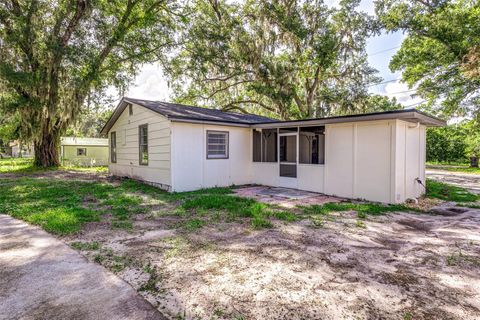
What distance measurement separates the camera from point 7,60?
12000 millimetres

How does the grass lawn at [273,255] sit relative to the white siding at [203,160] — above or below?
below

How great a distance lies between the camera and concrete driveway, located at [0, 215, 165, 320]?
2.27m

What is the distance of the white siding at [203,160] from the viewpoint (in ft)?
28.1

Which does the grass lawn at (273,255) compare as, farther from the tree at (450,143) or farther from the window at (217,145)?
the tree at (450,143)

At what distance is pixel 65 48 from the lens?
11711mm

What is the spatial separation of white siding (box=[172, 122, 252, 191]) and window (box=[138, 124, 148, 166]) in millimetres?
2168

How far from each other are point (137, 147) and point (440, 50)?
16555 mm

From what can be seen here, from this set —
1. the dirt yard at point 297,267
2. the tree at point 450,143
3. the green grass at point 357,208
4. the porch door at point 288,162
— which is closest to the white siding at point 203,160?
the porch door at point 288,162

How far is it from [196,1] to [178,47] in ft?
8.78

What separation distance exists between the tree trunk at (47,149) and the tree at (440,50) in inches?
782

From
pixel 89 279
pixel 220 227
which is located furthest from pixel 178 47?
pixel 89 279

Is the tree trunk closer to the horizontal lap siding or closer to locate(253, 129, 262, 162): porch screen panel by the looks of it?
the horizontal lap siding

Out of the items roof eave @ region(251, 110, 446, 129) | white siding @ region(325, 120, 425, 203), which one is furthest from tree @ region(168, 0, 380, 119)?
white siding @ region(325, 120, 425, 203)

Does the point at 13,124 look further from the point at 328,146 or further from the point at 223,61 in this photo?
the point at 328,146
